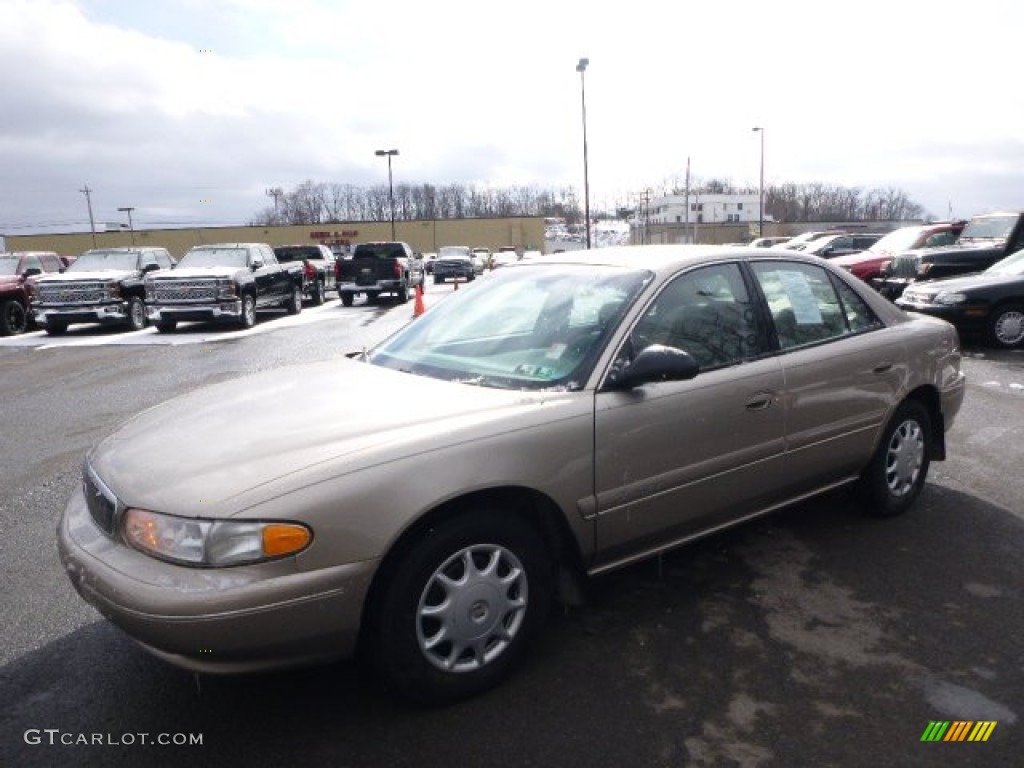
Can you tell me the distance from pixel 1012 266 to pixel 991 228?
343 cm

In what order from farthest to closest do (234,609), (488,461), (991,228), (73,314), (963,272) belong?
1. (73,314)
2. (991,228)
3. (963,272)
4. (488,461)
5. (234,609)

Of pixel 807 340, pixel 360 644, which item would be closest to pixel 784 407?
pixel 807 340

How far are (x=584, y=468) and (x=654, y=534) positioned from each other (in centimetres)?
54

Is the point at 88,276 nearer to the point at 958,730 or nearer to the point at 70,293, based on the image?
the point at 70,293

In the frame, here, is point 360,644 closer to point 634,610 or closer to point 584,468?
point 584,468

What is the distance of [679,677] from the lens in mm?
2797

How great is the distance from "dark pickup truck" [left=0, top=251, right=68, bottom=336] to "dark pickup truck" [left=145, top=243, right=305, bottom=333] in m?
2.52

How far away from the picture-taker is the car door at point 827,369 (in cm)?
366

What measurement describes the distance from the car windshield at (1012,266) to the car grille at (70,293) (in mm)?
16348

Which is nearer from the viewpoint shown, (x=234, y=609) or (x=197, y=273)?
(x=234, y=609)

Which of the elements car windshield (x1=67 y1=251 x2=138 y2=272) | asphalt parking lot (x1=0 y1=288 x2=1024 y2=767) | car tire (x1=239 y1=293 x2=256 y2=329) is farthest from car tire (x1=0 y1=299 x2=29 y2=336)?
asphalt parking lot (x1=0 y1=288 x2=1024 y2=767)

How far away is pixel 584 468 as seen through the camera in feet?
9.34

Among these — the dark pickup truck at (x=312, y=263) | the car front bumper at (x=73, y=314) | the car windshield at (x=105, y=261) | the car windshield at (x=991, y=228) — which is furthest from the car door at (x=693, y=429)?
the dark pickup truck at (x=312, y=263)

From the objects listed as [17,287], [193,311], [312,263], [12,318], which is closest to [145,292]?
[193,311]
